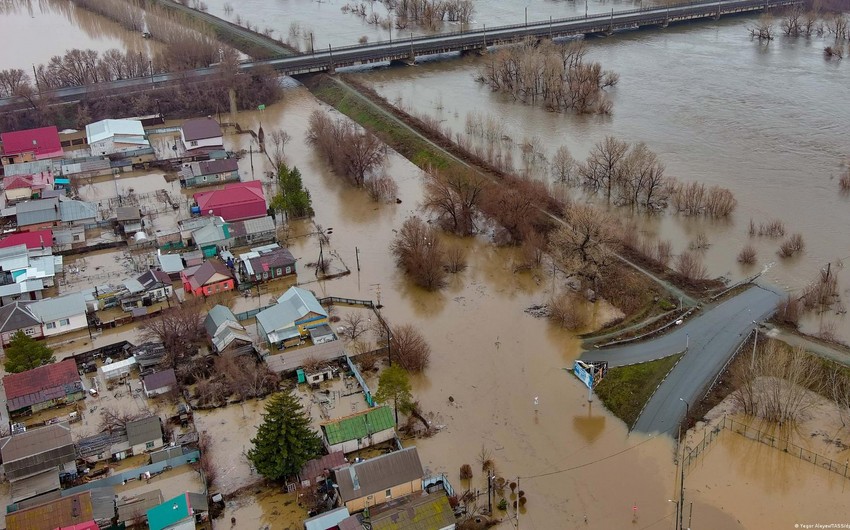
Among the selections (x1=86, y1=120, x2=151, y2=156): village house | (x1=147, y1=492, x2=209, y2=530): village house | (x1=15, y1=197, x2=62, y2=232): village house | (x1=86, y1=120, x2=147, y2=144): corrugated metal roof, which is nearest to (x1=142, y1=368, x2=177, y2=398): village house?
(x1=147, y1=492, x2=209, y2=530): village house

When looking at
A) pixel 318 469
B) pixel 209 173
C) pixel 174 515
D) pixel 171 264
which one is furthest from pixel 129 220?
pixel 174 515

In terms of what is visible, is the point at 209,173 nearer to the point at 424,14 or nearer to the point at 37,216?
the point at 37,216

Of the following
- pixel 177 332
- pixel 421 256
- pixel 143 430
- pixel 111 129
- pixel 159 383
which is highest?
pixel 111 129

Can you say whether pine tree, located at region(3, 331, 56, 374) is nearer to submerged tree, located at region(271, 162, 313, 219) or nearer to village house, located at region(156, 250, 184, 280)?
village house, located at region(156, 250, 184, 280)

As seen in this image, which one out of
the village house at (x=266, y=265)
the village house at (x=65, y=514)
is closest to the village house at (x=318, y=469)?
the village house at (x=65, y=514)

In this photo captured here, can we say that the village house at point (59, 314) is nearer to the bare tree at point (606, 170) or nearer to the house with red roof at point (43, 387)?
the house with red roof at point (43, 387)
